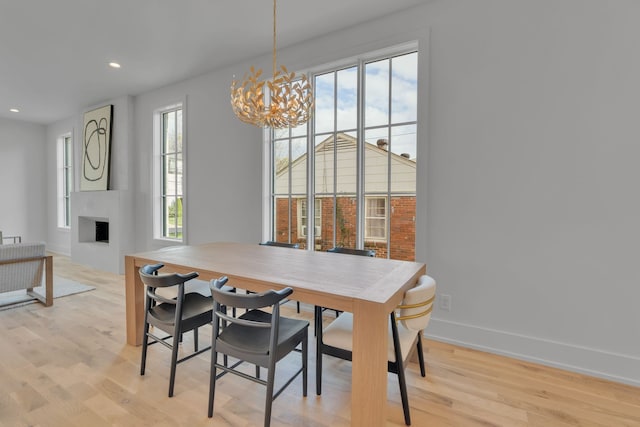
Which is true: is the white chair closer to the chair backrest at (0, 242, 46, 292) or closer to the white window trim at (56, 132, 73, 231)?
the chair backrest at (0, 242, 46, 292)

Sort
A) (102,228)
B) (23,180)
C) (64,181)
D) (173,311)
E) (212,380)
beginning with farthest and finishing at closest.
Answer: (64,181), (23,180), (102,228), (173,311), (212,380)

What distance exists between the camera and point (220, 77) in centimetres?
423

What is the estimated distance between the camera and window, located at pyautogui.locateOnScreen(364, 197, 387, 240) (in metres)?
3.22

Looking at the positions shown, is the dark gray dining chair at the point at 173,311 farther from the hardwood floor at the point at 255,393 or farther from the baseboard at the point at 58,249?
the baseboard at the point at 58,249

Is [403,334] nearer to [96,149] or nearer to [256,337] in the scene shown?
[256,337]

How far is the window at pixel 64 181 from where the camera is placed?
716 centimetres

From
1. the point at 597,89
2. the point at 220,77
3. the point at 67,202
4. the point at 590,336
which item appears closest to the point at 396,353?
the point at 590,336

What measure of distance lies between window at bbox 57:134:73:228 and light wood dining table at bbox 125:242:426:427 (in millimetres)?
6232

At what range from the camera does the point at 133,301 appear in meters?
2.63

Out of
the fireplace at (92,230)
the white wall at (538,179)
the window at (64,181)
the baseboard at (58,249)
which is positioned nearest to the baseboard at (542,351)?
the white wall at (538,179)

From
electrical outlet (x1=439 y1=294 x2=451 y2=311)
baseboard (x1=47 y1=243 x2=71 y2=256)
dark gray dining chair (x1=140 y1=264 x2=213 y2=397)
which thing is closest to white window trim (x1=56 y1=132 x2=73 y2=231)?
baseboard (x1=47 y1=243 x2=71 y2=256)

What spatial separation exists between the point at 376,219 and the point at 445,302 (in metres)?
1.02

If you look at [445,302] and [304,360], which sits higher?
[445,302]

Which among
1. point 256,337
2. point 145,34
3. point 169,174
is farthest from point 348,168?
point 169,174
